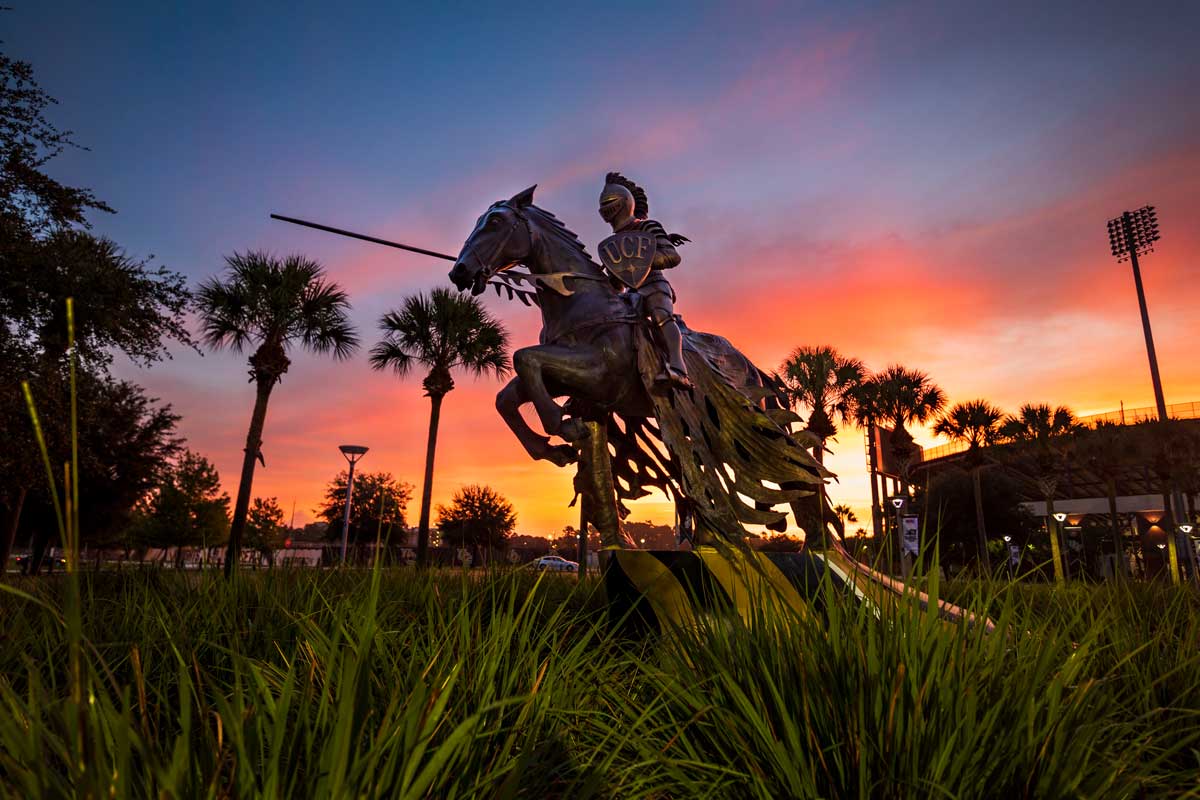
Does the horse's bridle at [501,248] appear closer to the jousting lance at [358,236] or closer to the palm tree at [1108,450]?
the jousting lance at [358,236]

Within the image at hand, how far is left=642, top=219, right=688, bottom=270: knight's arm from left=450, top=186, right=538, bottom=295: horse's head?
1004 millimetres

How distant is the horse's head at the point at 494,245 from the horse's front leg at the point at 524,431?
0.87m

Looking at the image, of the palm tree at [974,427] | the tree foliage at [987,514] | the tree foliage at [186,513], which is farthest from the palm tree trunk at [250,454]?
the tree foliage at [987,514]

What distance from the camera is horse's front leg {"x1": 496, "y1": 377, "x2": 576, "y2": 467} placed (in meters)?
5.61

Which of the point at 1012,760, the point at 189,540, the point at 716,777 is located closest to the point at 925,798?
the point at 1012,760

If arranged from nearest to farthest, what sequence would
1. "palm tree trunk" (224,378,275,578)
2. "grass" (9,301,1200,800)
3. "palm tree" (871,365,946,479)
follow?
"grass" (9,301,1200,800)
"palm tree trunk" (224,378,275,578)
"palm tree" (871,365,946,479)

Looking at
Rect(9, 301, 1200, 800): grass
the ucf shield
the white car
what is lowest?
Rect(9, 301, 1200, 800): grass

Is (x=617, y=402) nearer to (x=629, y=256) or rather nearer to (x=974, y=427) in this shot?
(x=629, y=256)

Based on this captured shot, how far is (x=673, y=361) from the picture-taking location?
559 cm

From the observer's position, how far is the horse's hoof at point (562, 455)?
5.60 meters

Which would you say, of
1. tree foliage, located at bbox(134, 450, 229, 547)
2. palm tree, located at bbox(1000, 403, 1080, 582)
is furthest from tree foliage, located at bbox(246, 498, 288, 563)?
palm tree, located at bbox(1000, 403, 1080, 582)

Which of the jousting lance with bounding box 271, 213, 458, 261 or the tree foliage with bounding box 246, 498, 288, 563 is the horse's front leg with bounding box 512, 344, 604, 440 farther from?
the tree foliage with bounding box 246, 498, 288, 563

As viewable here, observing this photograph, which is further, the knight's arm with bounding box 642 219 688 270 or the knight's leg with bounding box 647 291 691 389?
the knight's arm with bounding box 642 219 688 270

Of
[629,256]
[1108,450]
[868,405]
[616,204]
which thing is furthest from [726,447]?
[1108,450]
